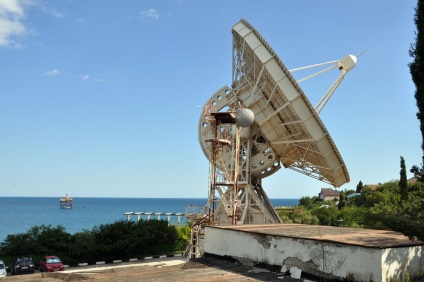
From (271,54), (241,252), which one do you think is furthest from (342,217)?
(241,252)

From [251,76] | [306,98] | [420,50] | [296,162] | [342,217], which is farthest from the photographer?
[342,217]

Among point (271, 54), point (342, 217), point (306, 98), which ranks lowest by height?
point (342, 217)

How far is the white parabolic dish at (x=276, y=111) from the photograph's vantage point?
22.8m

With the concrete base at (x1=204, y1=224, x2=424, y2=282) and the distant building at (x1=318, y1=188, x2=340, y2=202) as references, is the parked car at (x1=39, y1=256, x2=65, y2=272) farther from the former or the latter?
the distant building at (x1=318, y1=188, x2=340, y2=202)

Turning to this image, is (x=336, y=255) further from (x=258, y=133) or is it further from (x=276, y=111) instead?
(x=258, y=133)

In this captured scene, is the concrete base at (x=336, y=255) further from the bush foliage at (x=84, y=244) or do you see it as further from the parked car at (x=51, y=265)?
the bush foliage at (x=84, y=244)

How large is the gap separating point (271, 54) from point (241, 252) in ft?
43.4

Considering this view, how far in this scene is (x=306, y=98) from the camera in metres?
22.5

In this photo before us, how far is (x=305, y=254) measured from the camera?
10938mm

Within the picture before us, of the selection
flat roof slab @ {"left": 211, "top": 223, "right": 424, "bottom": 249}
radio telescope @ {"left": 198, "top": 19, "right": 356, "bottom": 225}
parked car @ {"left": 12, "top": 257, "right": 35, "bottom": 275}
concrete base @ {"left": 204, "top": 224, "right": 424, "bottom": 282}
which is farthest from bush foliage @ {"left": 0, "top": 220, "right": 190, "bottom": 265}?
concrete base @ {"left": 204, "top": 224, "right": 424, "bottom": 282}

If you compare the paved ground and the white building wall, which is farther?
the paved ground

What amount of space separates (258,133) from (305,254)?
19350 mm

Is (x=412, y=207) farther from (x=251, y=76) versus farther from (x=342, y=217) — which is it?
(x=342, y=217)

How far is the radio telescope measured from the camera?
910 inches
